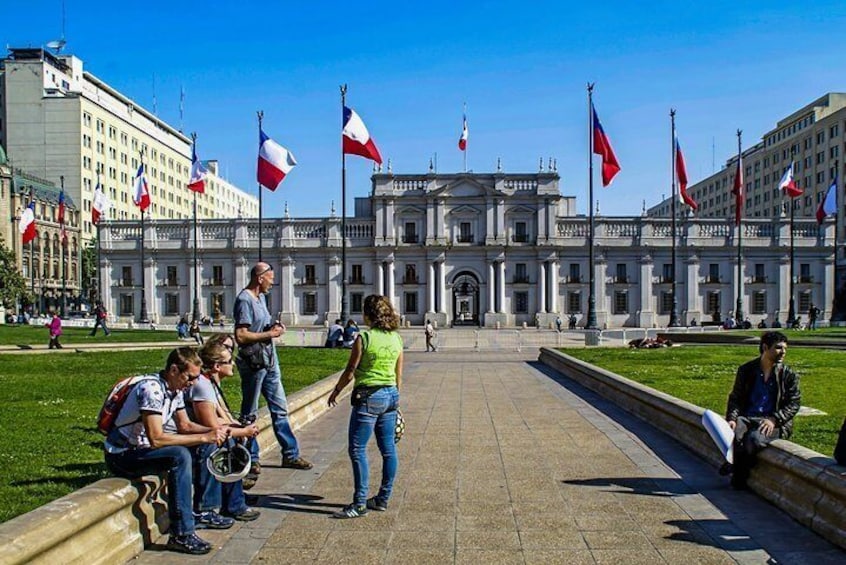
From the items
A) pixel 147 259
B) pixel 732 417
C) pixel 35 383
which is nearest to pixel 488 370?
pixel 35 383

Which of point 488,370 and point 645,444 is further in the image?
point 488,370

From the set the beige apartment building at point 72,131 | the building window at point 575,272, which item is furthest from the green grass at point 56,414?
the beige apartment building at point 72,131

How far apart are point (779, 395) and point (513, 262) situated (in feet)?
193

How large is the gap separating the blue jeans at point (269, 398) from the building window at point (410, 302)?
189 ft

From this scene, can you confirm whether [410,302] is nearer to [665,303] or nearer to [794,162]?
[665,303]

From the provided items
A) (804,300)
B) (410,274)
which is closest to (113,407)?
(410,274)

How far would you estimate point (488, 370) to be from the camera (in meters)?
22.5

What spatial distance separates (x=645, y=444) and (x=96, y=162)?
8944 cm

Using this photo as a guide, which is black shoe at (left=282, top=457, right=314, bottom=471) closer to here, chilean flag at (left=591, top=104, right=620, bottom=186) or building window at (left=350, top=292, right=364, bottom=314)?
chilean flag at (left=591, top=104, right=620, bottom=186)

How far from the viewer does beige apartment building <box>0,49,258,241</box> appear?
274ft

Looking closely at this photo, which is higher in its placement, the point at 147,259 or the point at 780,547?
the point at 147,259

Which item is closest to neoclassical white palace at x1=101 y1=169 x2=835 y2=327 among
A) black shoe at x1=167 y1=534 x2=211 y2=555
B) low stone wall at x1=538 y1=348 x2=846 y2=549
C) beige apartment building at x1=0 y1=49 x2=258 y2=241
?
beige apartment building at x1=0 y1=49 x2=258 y2=241

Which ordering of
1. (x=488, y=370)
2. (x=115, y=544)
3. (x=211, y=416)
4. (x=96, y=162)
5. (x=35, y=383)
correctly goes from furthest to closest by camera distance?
(x=96, y=162) → (x=488, y=370) → (x=35, y=383) → (x=211, y=416) → (x=115, y=544)

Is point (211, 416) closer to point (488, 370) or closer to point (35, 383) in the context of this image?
point (35, 383)
